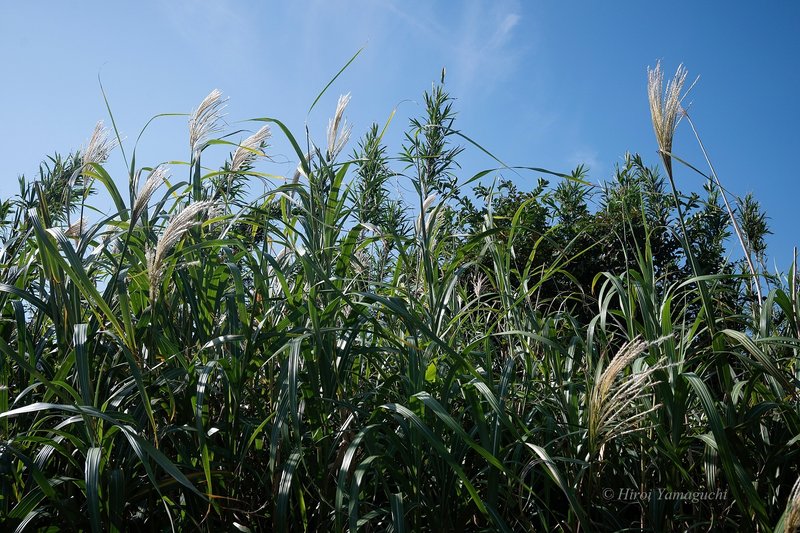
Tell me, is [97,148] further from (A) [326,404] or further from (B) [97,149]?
(A) [326,404]

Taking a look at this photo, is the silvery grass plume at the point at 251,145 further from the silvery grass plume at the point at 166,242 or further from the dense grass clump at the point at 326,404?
the silvery grass plume at the point at 166,242

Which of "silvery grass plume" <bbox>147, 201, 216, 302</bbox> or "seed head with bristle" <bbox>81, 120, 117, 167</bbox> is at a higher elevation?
"seed head with bristle" <bbox>81, 120, 117, 167</bbox>

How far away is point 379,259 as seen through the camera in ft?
7.88

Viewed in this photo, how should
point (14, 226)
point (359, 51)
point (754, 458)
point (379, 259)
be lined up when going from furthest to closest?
point (379, 259), point (14, 226), point (359, 51), point (754, 458)

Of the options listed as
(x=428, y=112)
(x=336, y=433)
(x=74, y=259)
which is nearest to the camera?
(x=74, y=259)

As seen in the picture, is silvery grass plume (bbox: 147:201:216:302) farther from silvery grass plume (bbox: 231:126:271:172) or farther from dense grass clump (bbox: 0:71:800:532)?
silvery grass plume (bbox: 231:126:271:172)

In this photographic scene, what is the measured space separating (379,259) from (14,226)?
1.20 metres

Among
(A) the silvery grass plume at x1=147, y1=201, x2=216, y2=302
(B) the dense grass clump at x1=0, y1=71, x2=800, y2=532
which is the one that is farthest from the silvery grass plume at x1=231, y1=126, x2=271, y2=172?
(A) the silvery grass plume at x1=147, y1=201, x2=216, y2=302

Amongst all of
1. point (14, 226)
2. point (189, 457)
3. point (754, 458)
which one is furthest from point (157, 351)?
point (754, 458)

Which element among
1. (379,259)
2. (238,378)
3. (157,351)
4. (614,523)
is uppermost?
(379,259)

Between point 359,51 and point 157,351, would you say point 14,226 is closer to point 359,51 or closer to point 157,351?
point 157,351

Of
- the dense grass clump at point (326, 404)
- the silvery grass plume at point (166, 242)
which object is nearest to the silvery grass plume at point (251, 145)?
the dense grass clump at point (326, 404)

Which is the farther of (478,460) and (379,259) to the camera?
(379,259)

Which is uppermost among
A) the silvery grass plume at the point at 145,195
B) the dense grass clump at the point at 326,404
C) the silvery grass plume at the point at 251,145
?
the silvery grass plume at the point at 251,145
